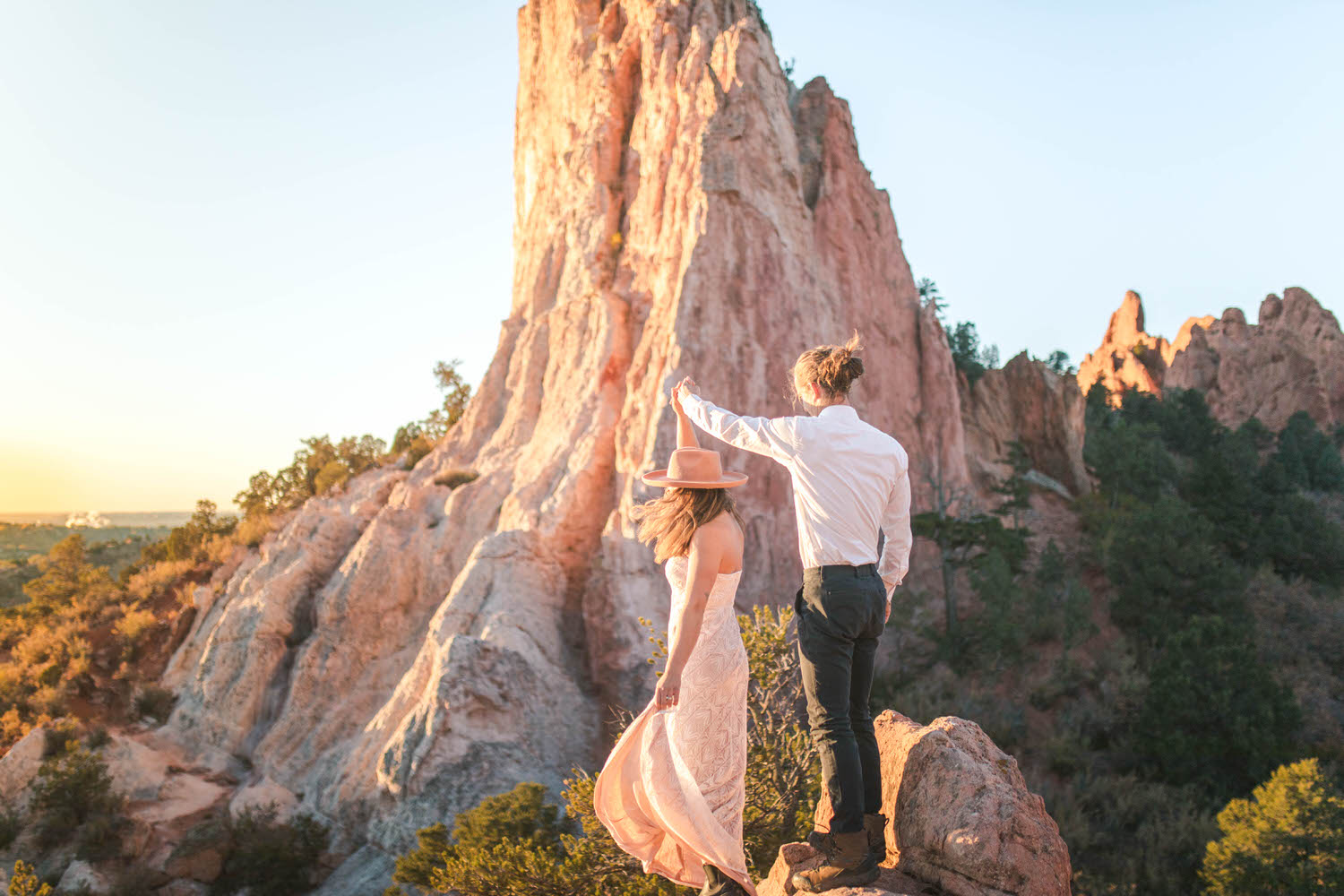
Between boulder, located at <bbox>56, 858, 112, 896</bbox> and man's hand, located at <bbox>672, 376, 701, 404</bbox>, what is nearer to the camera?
man's hand, located at <bbox>672, 376, 701, 404</bbox>

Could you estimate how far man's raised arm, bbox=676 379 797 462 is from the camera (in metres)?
3.17

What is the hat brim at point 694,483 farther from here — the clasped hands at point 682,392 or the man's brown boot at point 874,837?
the man's brown boot at point 874,837

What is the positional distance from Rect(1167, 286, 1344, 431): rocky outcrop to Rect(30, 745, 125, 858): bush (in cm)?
4336

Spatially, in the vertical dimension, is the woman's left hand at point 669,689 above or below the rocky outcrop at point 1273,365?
below

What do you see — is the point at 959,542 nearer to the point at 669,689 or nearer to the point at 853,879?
the point at 853,879

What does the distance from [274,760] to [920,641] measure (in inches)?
428

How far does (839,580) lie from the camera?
3066 millimetres

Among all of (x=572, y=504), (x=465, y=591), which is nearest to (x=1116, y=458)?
(x=572, y=504)

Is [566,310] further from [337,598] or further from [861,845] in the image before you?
[861,845]

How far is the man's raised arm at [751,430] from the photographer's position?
3170 millimetres

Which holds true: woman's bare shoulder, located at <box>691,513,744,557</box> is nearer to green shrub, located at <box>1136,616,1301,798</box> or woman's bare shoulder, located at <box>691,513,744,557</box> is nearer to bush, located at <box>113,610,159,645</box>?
green shrub, located at <box>1136,616,1301,798</box>

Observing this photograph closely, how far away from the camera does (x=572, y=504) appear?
39.7 feet

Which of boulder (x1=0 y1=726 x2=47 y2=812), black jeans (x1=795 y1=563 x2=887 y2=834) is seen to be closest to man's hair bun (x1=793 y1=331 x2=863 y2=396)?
black jeans (x1=795 y1=563 x2=887 y2=834)

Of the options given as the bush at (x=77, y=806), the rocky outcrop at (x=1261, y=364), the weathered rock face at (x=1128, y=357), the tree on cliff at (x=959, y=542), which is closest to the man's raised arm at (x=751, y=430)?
the bush at (x=77, y=806)
